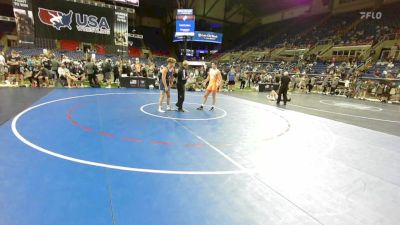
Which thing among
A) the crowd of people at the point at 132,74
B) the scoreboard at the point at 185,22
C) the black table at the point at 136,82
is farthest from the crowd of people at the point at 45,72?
the scoreboard at the point at 185,22

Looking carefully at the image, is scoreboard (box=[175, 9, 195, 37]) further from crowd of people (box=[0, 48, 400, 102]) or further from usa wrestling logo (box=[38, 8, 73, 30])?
usa wrestling logo (box=[38, 8, 73, 30])

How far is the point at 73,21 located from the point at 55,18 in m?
Result: 1.33

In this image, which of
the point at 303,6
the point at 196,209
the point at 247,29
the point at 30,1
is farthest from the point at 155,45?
the point at 196,209

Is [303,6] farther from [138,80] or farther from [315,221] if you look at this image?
[315,221]

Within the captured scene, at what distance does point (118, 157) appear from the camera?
4383 mm

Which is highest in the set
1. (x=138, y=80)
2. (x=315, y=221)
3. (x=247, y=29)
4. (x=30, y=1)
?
(x=247, y=29)

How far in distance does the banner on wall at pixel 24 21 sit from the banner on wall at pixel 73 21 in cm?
86

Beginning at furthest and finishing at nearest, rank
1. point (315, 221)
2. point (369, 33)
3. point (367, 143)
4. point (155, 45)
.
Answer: point (155, 45) < point (369, 33) < point (367, 143) < point (315, 221)

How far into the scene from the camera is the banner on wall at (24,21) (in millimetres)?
17987

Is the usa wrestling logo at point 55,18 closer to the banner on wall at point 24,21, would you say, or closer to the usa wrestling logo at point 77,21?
the usa wrestling logo at point 77,21

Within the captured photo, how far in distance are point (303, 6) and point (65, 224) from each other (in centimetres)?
4357

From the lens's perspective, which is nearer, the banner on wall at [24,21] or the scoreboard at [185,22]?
the banner on wall at [24,21]

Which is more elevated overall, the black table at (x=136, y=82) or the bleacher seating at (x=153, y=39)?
the bleacher seating at (x=153, y=39)

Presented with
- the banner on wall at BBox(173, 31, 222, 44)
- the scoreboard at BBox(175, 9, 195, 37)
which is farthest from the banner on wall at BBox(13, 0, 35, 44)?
the banner on wall at BBox(173, 31, 222, 44)
